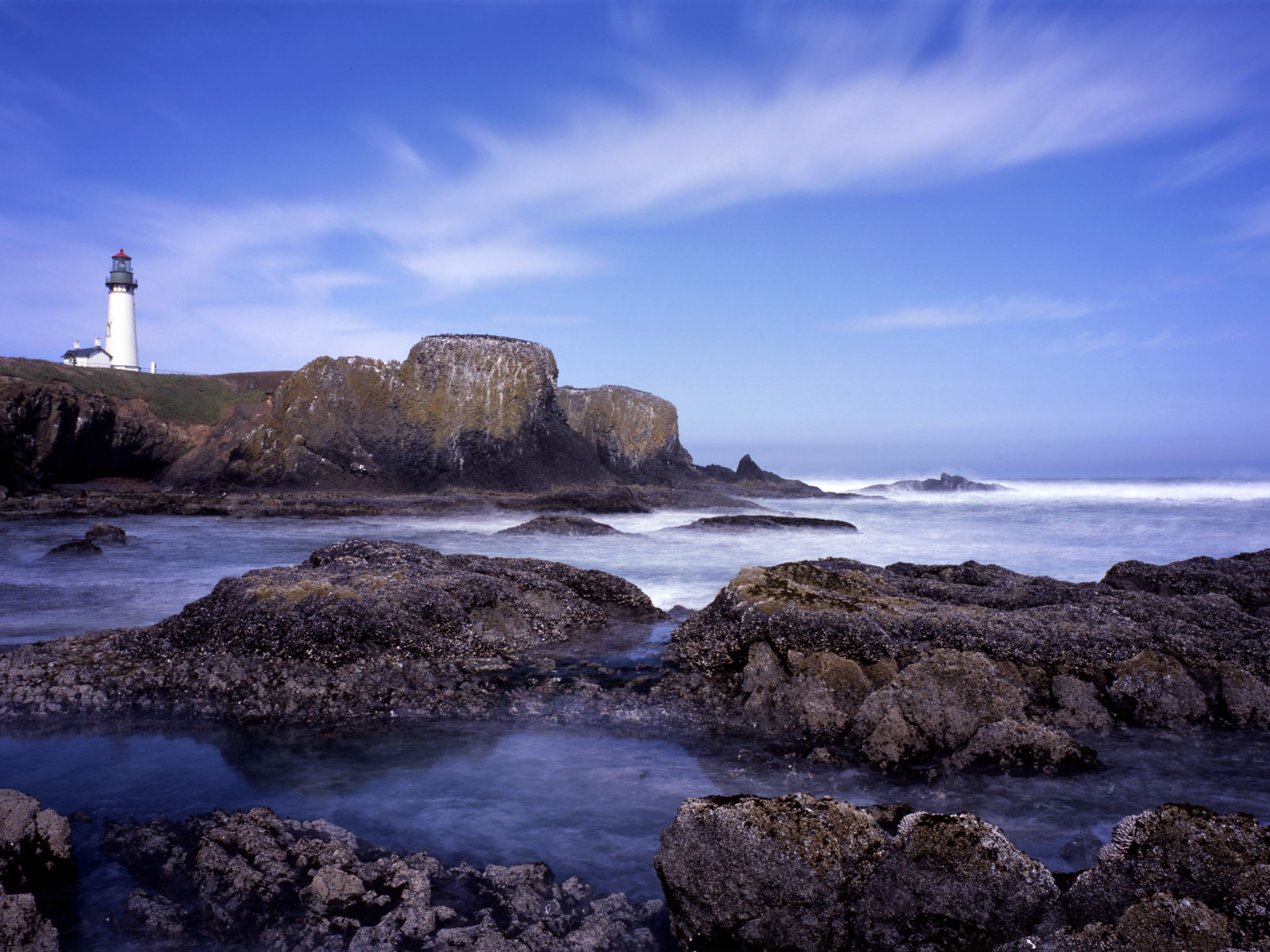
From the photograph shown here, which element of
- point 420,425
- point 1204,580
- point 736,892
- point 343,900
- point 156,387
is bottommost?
point 343,900

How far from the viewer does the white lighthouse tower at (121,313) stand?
177 feet

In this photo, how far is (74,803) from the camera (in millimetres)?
3943

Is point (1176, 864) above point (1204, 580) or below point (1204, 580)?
below

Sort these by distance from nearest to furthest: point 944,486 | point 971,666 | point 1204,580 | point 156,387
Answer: point 971,666, point 1204,580, point 156,387, point 944,486

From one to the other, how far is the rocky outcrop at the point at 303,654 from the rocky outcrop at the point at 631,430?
1438 inches

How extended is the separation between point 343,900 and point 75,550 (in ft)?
47.2

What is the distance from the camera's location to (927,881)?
258cm

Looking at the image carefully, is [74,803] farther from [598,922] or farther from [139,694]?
[598,922]

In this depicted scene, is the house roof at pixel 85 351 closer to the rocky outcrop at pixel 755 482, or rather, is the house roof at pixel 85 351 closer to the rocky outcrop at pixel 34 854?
the rocky outcrop at pixel 755 482

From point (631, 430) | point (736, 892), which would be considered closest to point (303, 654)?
point (736, 892)

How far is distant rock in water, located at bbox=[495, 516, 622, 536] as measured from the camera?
19250 millimetres

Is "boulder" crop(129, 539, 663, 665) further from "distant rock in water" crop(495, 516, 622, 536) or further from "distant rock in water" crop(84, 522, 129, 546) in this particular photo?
"distant rock in water" crop(495, 516, 622, 536)

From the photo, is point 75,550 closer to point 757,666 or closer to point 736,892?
point 757,666

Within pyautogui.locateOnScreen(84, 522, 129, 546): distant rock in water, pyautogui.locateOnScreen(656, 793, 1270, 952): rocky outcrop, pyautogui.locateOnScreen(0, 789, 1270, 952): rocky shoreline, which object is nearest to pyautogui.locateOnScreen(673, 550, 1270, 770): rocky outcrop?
pyautogui.locateOnScreen(0, 789, 1270, 952): rocky shoreline
